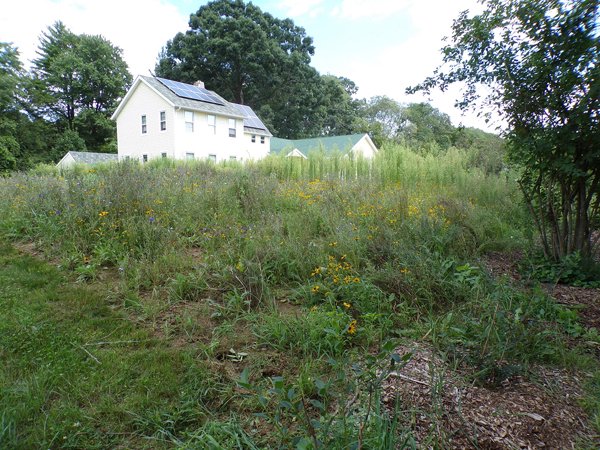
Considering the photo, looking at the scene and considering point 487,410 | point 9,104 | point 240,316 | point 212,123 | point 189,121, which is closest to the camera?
point 487,410

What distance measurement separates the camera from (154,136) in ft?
72.7

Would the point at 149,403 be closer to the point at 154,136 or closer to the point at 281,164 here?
the point at 281,164

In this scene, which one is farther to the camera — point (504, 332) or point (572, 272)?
point (572, 272)

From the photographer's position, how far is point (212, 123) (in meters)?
23.2

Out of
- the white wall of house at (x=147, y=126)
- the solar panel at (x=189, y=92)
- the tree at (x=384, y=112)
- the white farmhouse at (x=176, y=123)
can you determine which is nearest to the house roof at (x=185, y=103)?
the white farmhouse at (x=176, y=123)

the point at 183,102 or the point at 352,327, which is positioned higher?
the point at 183,102

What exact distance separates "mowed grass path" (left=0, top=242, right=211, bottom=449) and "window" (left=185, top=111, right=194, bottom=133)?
20237mm

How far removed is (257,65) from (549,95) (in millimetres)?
32087

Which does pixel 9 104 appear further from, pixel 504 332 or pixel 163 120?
pixel 504 332

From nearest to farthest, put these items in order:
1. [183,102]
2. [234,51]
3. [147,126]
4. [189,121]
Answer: [183,102]
[189,121]
[147,126]
[234,51]

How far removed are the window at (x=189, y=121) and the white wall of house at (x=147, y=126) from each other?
0.96m

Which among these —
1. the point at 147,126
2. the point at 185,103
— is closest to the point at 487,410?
the point at 185,103

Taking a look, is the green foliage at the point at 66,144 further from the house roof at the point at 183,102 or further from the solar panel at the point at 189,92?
the solar panel at the point at 189,92

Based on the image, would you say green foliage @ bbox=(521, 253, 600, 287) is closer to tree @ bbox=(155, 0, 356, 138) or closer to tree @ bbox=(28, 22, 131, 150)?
tree @ bbox=(155, 0, 356, 138)
